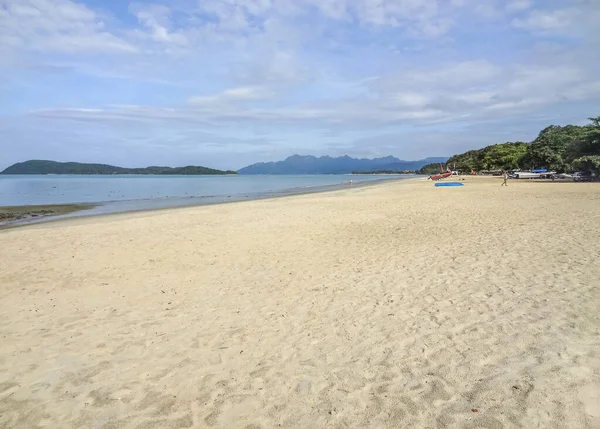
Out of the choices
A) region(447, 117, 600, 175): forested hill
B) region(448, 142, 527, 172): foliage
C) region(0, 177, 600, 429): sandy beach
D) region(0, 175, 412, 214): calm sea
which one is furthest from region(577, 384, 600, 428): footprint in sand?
region(448, 142, 527, 172): foliage

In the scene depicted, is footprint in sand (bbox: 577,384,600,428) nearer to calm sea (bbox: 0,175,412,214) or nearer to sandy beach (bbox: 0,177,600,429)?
sandy beach (bbox: 0,177,600,429)

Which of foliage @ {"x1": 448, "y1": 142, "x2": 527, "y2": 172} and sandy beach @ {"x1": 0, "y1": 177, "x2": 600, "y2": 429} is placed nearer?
sandy beach @ {"x1": 0, "y1": 177, "x2": 600, "y2": 429}

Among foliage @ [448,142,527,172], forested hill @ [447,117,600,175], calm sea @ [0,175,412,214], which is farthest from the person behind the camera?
foliage @ [448,142,527,172]

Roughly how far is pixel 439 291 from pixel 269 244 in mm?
5793

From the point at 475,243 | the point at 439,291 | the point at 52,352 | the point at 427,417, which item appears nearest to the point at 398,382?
the point at 427,417

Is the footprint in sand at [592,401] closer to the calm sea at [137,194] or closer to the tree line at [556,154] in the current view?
the calm sea at [137,194]

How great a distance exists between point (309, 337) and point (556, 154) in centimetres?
7593

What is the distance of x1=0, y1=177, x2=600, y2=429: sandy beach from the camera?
3422mm

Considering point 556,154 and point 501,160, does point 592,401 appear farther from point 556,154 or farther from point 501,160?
point 501,160

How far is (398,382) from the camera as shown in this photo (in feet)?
12.4

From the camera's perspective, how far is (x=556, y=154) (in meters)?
65.3

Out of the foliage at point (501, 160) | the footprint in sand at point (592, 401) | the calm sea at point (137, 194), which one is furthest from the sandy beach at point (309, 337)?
the foliage at point (501, 160)

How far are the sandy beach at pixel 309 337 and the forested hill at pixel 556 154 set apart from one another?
37.6 meters

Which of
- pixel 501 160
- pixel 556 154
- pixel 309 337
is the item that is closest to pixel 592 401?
pixel 309 337
